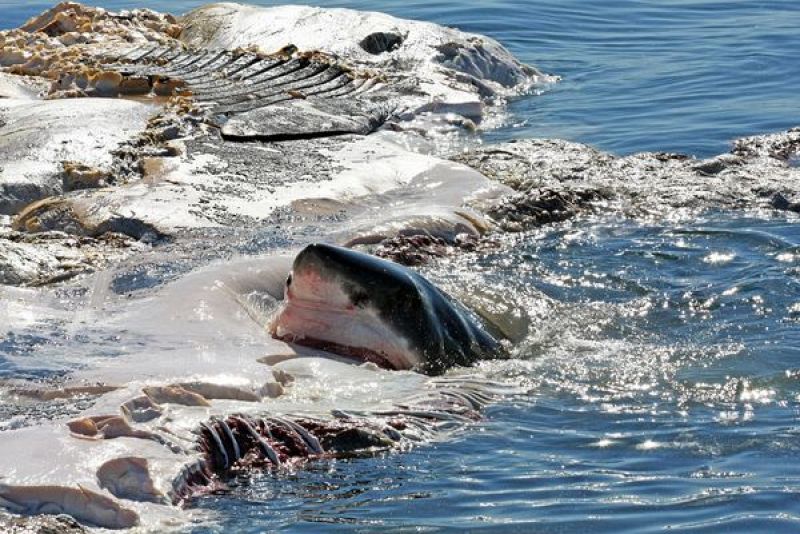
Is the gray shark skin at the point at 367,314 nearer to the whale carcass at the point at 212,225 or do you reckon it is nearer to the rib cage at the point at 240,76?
the whale carcass at the point at 212,225

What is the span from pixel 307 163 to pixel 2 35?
5.45m

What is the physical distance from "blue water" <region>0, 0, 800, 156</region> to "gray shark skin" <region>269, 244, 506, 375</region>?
5.32 m

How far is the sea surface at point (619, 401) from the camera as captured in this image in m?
4.94

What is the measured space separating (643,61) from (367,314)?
30.2 feet

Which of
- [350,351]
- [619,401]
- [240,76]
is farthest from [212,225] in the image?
[240,76]

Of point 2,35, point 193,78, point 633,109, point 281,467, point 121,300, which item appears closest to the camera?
point 281,467

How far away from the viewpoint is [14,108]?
10.5m

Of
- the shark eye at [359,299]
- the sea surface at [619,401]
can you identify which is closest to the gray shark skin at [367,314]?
the shark eye at [359,299]

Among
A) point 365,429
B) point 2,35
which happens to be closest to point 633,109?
point 2,35

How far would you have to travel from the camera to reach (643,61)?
1495 centimetres

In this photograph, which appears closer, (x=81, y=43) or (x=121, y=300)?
(x=121, y=300)

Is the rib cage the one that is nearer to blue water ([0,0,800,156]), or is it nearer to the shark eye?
blue water ([0,0,800,156])

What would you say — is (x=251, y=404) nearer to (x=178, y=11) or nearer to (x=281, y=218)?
(x=281, y=218)

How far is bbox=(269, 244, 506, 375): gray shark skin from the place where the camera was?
6.29m
